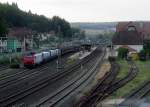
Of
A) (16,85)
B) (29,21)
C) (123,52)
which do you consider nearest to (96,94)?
(16,85)

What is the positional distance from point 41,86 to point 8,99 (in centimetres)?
787

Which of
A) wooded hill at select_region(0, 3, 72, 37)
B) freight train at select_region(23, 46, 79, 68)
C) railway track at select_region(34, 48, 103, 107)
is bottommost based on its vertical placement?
railway track at select_region(34, 48, 103, 107)

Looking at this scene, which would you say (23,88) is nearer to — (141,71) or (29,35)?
(141,71)

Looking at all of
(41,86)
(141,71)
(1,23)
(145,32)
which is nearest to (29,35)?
(1,23)

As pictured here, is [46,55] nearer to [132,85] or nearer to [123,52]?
[123,52]

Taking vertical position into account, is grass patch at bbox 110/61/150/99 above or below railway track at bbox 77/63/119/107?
below

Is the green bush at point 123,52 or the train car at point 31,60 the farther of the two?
the green bush at point 123,52

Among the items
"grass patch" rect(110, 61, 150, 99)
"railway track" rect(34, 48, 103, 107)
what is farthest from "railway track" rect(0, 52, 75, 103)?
"grass patch" rect(110, 61, 150, 99)

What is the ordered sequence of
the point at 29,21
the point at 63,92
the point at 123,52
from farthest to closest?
the point at 29,21
the point at 123,52
the point at 63,92

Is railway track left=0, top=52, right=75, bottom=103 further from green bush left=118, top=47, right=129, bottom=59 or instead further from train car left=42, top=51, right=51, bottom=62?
green bush left=118, top=47, right=129, bottom=59

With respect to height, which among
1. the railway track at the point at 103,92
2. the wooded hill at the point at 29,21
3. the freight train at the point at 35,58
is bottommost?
the railway track at the point at 103,92

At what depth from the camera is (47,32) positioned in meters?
147

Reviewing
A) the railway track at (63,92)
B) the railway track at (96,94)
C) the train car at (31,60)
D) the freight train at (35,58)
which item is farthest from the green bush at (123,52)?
the railway track at (96,94)

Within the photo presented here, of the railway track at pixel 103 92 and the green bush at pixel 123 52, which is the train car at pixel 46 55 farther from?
the railway track at pixel 103 92
